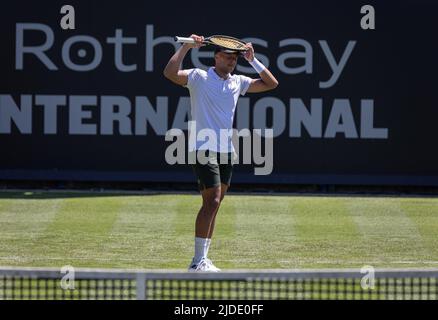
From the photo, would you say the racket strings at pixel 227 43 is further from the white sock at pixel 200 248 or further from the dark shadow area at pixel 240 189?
the dark shadow area at pixel 240 189

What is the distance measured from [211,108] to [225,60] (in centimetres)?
36

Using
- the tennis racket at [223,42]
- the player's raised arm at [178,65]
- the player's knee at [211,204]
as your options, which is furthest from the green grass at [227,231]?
the tennis racket at [223,42]

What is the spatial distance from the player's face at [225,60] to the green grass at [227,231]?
1565 millimetres

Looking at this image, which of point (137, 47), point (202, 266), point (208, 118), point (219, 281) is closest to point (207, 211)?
point (202, 266)

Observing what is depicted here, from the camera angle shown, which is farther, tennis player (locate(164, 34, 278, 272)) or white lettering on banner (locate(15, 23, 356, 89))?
white lettering on banner (locate(15, 23, 356, 89))

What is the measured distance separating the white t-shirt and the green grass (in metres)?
1.12

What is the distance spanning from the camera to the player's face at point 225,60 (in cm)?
779

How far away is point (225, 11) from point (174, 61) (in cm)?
571

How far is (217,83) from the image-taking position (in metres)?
7.80

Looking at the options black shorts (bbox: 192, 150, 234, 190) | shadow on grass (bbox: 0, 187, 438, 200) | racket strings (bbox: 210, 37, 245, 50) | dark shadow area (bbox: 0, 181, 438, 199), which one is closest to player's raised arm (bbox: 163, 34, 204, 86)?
racket strings (bbox: 210, 37, 245, 50)

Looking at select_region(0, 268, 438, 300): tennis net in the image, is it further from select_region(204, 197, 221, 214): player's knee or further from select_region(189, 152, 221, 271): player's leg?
select_region(204, 197, 221, 214): player's knee

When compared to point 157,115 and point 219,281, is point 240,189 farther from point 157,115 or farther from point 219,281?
point 219,281

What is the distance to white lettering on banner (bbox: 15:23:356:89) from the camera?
1320 cm
